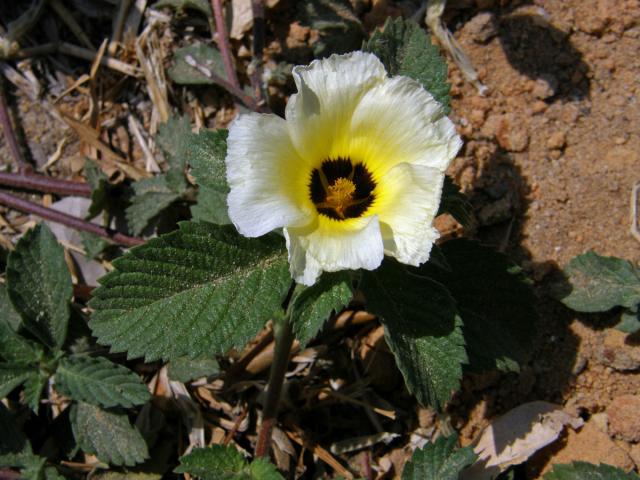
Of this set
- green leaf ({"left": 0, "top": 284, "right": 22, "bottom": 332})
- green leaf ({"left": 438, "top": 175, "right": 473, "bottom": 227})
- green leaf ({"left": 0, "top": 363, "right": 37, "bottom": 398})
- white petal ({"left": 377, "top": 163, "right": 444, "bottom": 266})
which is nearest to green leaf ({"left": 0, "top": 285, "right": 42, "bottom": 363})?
green leaf ({"left": 0, "top": 363, "right": 37, "bottom": 398})

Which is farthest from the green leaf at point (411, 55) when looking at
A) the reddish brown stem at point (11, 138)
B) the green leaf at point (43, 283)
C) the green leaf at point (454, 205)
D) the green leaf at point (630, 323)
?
the reddish brown stem at point (11, 138)

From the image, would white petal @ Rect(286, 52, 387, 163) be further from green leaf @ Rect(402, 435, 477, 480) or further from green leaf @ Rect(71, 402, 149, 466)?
green leaf @ Rect(71, 402, 149, 466)

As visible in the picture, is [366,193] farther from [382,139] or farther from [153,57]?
[153,57]

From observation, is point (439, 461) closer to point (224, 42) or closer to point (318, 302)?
point (318, 302)

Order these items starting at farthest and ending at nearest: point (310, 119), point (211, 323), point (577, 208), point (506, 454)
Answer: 1. point (577, 208)
2. point (506, 454)
3. point (211, 323)
4. point (310, 119)

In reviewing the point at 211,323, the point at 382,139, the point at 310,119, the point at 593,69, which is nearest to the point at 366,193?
the point at 382,139

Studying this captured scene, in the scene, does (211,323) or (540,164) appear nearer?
(211,323)

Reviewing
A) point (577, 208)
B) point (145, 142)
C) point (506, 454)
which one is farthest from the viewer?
point (145, 142)
